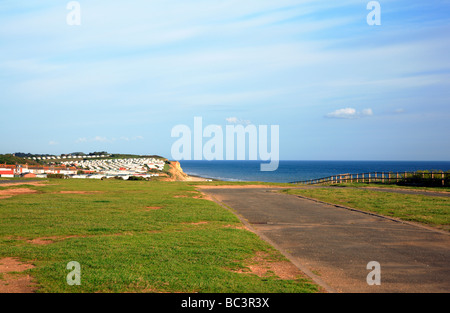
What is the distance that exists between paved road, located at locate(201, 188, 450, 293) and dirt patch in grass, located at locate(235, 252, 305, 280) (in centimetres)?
28

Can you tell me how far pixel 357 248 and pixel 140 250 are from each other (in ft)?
18.7

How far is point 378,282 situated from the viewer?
24.6 ft

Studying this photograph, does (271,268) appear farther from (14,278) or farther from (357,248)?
(14,278)

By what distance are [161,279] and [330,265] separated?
3.83 meters

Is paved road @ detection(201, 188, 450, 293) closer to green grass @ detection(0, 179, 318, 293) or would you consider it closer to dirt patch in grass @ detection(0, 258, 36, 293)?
green grass @ detection(0, 179, 318, 293)

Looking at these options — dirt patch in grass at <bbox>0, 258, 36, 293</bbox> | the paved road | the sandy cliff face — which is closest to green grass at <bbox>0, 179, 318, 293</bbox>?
dirt patch in grass at <bbox>0, 258, 36, 293</bbox>

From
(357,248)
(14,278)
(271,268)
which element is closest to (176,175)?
(357,248)

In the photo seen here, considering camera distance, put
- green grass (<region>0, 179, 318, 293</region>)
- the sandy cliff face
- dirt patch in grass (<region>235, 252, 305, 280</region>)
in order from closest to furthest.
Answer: green grass (<region>0, 179, 318, 293</region>)
dirt patch in grass (<region>235, 252, 305, 280</region>)
the sandy cliff face

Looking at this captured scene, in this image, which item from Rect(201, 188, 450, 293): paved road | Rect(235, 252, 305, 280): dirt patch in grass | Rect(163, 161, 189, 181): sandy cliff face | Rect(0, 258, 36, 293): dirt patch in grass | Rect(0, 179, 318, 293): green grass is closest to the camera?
Rect(0, 258, 36, 293): dirt patch in grass

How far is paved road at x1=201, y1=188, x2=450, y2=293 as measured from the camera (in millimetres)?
7613

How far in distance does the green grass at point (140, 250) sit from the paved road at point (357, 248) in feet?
2.89

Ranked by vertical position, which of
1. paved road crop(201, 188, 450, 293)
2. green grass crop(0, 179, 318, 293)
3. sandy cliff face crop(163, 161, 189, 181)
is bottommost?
sandy cliff face crop(163, 161, 189, 181)

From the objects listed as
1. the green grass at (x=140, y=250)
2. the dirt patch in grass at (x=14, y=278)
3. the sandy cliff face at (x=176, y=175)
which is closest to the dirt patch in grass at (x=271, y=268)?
the green grass at (x=140, y=250)
